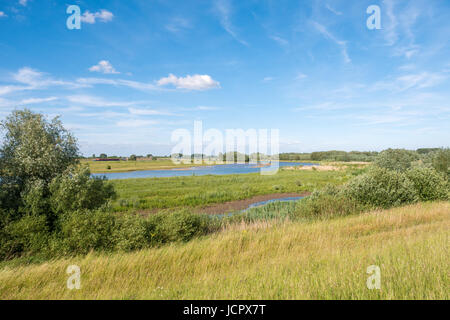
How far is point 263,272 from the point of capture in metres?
4.69

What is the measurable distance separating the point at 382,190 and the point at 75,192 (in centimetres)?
1626

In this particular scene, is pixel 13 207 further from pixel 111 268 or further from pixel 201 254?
pixel 201 254

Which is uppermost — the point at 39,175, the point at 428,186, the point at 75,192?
the point at 39,175

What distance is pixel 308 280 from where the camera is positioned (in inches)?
154

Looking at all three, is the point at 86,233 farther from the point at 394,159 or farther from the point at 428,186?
the point at 394,159

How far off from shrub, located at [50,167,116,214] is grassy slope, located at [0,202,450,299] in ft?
14.6

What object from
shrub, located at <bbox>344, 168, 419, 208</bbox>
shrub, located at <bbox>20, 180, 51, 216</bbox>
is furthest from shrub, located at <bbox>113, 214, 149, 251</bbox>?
shrub, located at <bbox>344, 168, 419, 208</bbox>

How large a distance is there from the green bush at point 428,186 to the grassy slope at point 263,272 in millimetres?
10339

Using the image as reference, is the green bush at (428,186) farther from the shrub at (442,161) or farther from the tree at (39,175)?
the tree at (39,175)

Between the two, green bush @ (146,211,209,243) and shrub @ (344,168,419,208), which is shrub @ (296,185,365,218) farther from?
green bush @ (146,211,209,243)

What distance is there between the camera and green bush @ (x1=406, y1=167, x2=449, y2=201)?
15630 mm

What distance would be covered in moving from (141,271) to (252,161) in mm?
142220

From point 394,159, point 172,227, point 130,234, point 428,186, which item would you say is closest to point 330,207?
point 428,186
